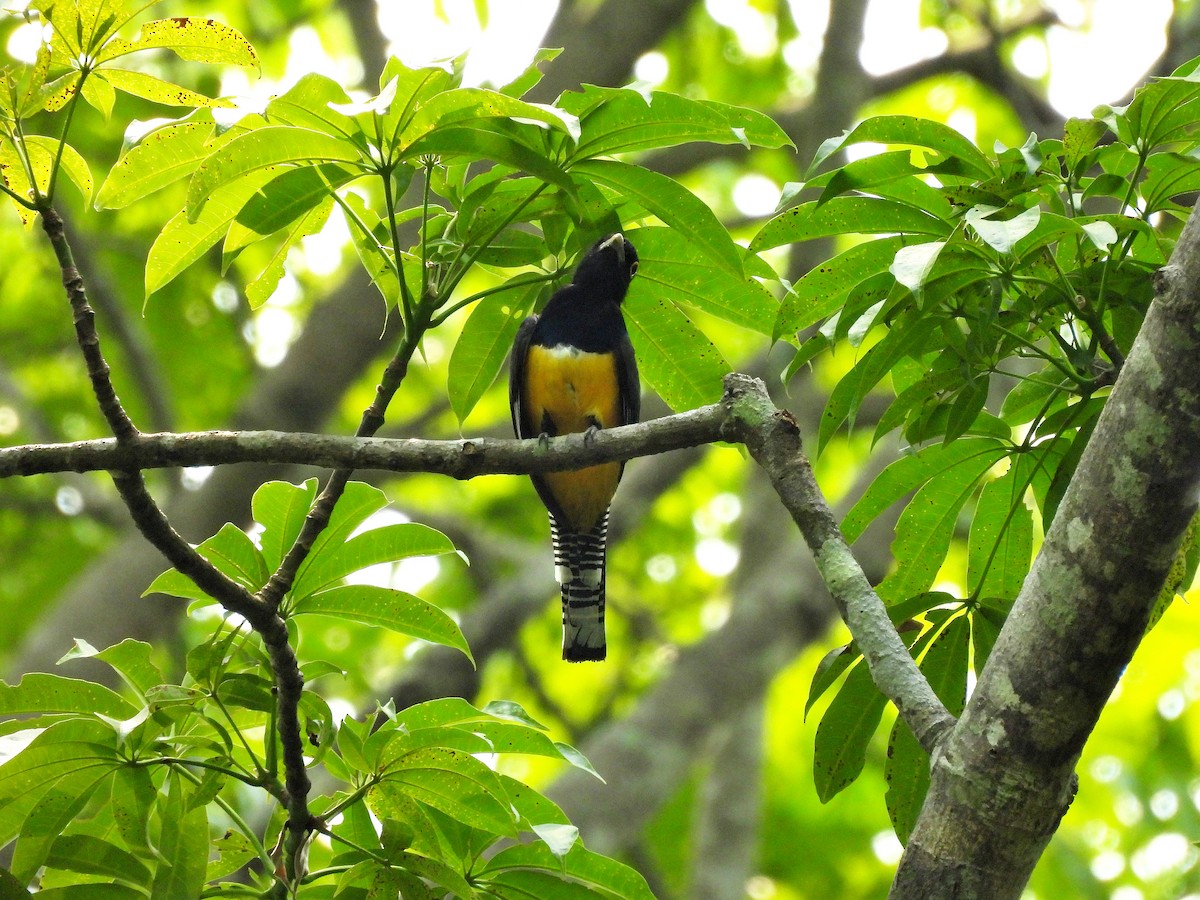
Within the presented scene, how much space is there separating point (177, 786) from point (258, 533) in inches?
A: 23.0

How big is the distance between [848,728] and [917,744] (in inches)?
5.7

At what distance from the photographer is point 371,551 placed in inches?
106

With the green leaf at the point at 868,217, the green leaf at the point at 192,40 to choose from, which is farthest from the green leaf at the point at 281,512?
the green leaf at the point at 868,217

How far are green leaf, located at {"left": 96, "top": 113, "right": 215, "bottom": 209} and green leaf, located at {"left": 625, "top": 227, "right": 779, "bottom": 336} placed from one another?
3.27 feet

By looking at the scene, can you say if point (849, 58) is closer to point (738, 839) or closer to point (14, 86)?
point (738, 839)

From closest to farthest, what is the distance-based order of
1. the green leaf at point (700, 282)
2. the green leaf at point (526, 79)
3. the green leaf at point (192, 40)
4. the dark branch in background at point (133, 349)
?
the green leaf at point (526, 79)
the green leaf at point (192, 40)
the green leaf at point (700, 282)
the dark branch in background at point (133, 349)

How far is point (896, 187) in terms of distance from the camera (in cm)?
246

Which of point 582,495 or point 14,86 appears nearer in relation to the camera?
point 14,86

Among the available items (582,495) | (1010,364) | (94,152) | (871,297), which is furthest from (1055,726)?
(94,152)

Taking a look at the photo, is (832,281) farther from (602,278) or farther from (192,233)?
(602,278)

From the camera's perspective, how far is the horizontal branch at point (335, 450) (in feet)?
8.28

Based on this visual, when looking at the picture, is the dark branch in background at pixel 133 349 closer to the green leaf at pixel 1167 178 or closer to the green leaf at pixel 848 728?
the green leaf at pixel 848 728

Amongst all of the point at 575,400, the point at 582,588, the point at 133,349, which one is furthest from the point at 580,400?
the point at 133,349

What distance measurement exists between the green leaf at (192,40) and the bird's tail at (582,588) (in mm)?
3198
